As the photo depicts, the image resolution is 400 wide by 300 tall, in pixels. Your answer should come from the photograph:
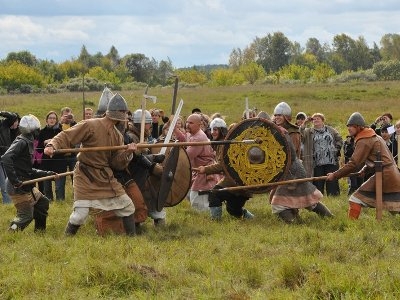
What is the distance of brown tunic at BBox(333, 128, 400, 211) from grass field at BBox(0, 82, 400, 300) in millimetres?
259

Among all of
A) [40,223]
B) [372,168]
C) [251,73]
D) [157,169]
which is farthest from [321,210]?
[251,73]

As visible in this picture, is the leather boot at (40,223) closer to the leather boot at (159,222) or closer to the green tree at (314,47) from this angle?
the leather boot at (159,222)

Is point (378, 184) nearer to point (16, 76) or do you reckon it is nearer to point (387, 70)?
point (387, 70)

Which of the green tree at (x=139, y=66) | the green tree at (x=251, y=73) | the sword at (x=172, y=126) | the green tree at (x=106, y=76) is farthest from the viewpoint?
the green tree at (x=251, y=73)

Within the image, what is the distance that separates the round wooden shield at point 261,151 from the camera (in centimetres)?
918

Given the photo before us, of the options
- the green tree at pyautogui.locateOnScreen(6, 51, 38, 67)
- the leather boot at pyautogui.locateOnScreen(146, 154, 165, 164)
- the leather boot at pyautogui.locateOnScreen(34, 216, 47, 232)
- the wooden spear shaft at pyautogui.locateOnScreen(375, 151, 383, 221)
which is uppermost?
the green tree at pyautogui.locateOnScreen(6, 51, 38, 67)

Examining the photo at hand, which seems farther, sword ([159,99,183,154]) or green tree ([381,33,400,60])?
green tree ([381,33,400,60])

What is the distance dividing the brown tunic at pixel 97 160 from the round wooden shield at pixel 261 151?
153cm

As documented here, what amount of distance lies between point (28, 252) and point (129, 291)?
2098 mm

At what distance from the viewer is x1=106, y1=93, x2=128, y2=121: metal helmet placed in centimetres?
827

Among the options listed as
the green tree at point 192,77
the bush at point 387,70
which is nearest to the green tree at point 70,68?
the green tree at point 192,77

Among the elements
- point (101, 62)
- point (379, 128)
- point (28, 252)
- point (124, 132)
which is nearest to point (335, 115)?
point (379, 128)

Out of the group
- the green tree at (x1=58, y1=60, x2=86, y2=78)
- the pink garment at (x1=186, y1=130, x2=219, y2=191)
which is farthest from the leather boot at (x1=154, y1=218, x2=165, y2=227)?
the green tree at (x1=58, y1=60, x2=86, y2=78)

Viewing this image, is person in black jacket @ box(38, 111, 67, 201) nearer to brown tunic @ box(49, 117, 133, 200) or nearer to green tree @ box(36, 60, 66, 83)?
brown tunic @ box(49, 117, 133, 200)
